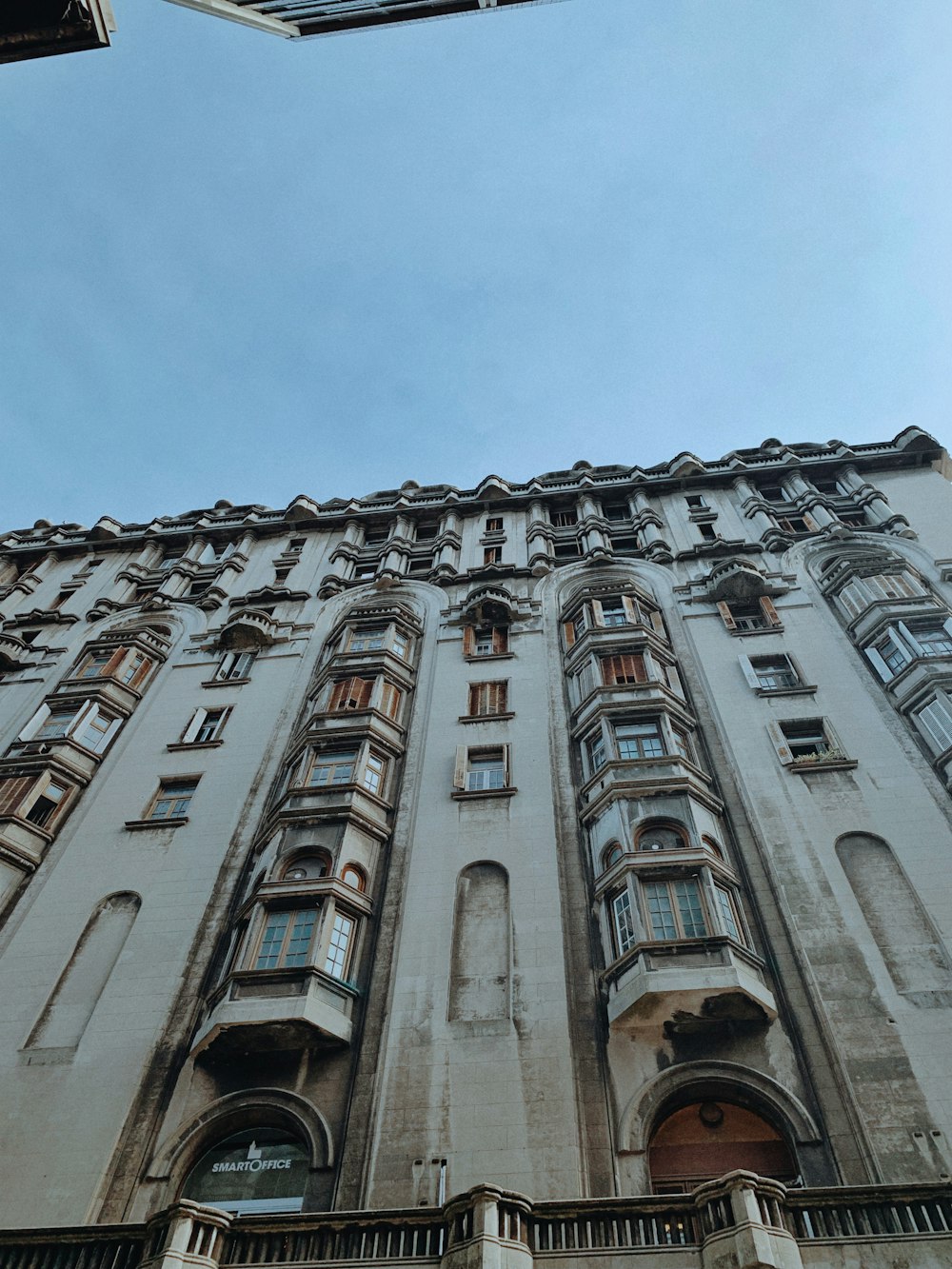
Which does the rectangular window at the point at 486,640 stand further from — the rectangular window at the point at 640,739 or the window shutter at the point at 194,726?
the window shutter at the point at 194,726

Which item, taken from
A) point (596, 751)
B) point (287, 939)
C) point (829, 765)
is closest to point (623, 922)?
point (596, 751)

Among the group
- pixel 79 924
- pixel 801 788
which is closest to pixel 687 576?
pixel 801 788

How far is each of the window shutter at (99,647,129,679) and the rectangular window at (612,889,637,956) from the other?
25.1 metres

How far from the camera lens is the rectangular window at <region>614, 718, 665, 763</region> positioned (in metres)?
27.9

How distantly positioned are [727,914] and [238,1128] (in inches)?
530

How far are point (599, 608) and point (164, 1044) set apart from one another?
23724 millimetres

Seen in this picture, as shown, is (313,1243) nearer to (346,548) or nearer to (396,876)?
(396,876)

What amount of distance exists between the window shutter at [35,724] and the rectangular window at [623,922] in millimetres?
24753

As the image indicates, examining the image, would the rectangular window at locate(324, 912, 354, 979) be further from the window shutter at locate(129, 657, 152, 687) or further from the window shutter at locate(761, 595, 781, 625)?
the window shutter at locate(761, 595, 781, 625)

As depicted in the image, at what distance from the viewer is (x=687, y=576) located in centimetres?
4097

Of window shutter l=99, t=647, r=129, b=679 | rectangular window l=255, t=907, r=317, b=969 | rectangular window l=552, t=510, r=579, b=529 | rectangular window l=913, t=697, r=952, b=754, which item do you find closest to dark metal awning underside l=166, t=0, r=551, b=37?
window shutter l=99, t=647, r=129, b=679

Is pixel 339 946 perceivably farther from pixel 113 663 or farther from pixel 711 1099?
pixel 113 663

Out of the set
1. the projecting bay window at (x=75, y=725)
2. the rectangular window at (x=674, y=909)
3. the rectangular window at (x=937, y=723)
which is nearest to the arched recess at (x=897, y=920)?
the rectangular window at (x=937, y=723)

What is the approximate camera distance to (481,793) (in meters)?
27.9
